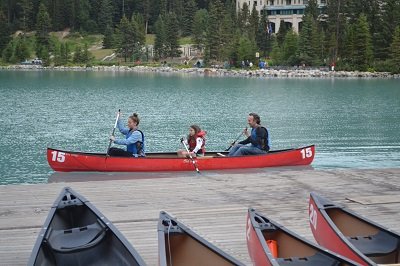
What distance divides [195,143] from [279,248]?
11.0 meters

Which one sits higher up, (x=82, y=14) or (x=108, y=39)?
(x=82, y=14)

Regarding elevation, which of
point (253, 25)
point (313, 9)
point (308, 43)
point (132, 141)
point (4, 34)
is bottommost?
point (132, 141)

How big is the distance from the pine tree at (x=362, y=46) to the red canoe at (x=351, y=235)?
79.6 metres

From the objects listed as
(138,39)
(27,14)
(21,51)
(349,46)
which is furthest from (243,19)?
(27,14)

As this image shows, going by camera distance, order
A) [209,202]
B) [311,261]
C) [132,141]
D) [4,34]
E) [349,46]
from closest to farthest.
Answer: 1. [311,261]
2. [209,202]
3. [132,141]
4. [349,46]
5. [4,34]

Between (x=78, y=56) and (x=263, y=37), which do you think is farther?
(x=78, y=56)

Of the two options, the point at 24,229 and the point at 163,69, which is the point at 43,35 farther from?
Answer: the point at 24,229

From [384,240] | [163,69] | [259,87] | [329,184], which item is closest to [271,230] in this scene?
[384,240]

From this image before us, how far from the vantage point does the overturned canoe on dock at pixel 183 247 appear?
20.5 ft

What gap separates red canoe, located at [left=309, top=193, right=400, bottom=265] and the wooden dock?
132 cm

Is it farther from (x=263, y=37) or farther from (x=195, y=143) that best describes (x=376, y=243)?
(x=263, y=37)

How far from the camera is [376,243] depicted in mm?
7008

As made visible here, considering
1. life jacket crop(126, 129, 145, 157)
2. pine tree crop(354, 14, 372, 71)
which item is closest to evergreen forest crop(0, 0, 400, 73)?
pine tree crop(354, 14, 372, 71)

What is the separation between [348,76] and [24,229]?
265 feet
